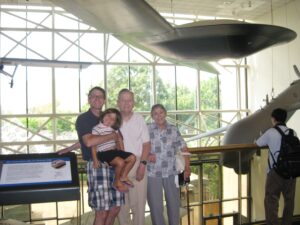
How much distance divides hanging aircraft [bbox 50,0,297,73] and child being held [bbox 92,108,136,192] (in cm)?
87

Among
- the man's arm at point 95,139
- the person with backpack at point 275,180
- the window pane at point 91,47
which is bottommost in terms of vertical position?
the person with backpack at point 275,180

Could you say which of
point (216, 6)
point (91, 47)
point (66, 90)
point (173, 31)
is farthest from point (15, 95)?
point (173, 31)

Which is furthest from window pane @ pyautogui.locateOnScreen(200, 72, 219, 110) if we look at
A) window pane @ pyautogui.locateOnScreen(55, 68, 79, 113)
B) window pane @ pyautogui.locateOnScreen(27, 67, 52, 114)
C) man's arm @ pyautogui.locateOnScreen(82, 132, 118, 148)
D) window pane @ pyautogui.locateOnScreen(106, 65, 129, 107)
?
man's arm @ pyautogui.locateOnScreen(82, 132, 118, 148)

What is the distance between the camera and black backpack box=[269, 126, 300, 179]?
354cm

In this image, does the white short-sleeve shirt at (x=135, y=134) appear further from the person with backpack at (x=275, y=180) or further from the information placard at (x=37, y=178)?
the person with backpack at (x=275, y=180)

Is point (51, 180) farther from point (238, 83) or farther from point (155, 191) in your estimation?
point (238, 83)

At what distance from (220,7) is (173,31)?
11526 millimetres

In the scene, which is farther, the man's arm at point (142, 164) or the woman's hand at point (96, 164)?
the man's arm at point (142, 164)

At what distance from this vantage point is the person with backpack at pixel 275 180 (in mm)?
3654

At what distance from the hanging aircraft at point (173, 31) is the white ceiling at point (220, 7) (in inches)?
382

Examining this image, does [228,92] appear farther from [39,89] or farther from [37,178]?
[37,178]

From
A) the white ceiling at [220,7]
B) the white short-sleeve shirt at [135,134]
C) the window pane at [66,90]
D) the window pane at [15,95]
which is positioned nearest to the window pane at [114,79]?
the window pane at [66,90]

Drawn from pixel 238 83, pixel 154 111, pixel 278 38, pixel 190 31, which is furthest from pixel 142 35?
pixel 238 83

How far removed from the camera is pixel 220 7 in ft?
46.5
